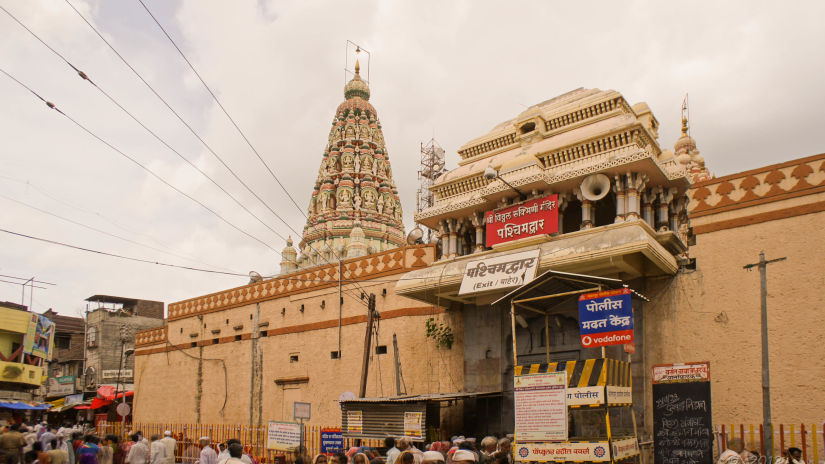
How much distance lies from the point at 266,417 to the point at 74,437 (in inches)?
299

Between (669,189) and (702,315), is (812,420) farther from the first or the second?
(669,189)

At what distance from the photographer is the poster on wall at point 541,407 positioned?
36.9ft

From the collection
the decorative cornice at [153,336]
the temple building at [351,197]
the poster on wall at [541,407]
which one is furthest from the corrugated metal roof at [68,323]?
the poster on wall at [541,407]

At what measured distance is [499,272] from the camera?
50.1 feet

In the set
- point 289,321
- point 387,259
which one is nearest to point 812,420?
point 387,259

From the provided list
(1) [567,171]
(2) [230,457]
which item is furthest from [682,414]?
(2) [230,457]

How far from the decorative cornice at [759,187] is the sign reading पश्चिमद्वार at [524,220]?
3.15 meters

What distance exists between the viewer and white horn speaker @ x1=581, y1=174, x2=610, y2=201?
15164 millimetres

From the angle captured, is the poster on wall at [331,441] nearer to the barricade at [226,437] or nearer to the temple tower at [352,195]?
the barricade at [226,437]

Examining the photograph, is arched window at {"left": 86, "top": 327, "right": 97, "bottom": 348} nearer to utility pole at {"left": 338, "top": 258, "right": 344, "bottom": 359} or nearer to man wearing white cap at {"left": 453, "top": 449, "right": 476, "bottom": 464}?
utility pole at {"left": 338, "top": 258, "right": 344, "bottom": 359}

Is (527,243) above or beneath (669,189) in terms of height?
beneath

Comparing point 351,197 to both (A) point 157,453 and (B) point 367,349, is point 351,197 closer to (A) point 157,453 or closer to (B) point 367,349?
(B) point 367,349

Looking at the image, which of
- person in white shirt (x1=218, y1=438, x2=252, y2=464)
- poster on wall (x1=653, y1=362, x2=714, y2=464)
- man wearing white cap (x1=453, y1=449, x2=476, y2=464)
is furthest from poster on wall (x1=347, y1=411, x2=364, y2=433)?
man wearing white cap (x1=453, y1=449, x2=476, y2=464)

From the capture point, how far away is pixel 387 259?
68.2 ft
